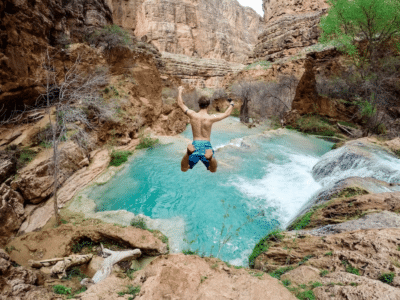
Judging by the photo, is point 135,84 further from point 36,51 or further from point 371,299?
point 371,299

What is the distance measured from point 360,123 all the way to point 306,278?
18.6m

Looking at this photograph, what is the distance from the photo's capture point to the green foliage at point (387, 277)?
210 centimetres

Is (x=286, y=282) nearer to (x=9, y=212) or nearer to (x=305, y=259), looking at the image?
(x=305, y=259)

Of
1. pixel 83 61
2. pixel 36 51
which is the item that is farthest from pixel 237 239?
pixel 83 61

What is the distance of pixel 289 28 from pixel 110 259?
42278 millimetres

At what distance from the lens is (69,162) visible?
26.2 ft

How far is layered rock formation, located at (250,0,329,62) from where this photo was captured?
30953 mm

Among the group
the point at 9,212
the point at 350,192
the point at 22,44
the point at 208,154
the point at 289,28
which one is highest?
the point at 289,28

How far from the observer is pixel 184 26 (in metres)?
41.7

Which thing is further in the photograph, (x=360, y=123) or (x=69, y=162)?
(x=360, y=123)

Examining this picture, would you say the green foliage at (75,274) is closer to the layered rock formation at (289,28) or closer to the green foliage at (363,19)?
the green foliage at (363,19)

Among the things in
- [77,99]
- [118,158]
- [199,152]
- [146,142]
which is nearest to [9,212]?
[77,99]

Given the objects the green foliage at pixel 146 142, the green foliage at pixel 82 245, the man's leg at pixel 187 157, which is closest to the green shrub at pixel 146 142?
the green foliage at pixel 146 142

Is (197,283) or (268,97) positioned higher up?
(268,97)
